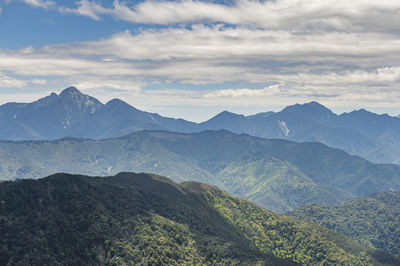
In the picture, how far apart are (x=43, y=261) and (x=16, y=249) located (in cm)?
1465

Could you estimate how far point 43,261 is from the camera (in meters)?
197

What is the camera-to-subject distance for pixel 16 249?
7717 inches
